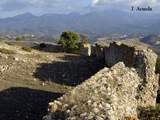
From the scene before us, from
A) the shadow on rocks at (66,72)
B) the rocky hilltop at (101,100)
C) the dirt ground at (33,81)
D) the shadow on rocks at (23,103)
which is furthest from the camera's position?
the shadow on rocks at (66,72)

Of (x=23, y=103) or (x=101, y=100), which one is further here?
(x=23, y=103)

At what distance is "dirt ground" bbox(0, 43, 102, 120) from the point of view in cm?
2398

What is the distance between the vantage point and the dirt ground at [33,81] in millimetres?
23984

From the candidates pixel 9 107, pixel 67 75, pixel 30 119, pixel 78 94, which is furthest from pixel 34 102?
pixel 78 94

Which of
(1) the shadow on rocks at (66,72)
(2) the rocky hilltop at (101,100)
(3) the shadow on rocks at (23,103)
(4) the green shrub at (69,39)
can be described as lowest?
(4) the green shrub at (69,39)

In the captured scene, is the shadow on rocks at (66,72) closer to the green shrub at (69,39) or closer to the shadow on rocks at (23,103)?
the shadow on rocks at (23,103)

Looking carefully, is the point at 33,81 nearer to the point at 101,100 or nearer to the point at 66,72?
the point at 66,72

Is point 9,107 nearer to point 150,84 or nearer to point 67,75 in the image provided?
point 150,84

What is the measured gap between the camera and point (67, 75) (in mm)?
35688

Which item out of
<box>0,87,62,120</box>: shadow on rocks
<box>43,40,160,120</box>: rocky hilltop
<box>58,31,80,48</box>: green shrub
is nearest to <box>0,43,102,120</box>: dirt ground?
<box>0,87,62,120</box>: shadow on rocks

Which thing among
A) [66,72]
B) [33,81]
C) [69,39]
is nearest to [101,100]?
[33,81]

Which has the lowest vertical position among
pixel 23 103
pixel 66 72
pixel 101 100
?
→ pixel 66 72

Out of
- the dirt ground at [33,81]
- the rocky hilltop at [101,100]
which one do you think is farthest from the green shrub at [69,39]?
the rocky hilltop at [101,100]

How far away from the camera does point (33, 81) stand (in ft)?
108
